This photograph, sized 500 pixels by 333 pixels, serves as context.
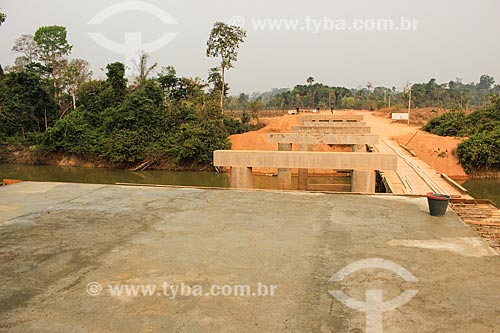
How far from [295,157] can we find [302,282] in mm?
5524

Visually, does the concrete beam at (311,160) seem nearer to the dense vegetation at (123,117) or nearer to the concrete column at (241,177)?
the concrete column at (241,177)

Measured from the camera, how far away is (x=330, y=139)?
1316 centimetres

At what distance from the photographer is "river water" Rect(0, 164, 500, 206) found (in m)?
21.0

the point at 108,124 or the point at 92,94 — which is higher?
the point at 92,94

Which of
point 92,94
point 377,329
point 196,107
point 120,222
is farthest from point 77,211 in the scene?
point 92,94

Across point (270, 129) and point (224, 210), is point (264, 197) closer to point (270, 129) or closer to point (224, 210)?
point (224, 210)

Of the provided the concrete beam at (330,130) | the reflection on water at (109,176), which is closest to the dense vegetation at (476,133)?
the concrete beam at (330,130)

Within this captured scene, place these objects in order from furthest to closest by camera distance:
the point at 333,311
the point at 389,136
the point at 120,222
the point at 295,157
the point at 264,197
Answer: the point at 389,136 → the point at 295,157 → the point at 264,197 → the point at 120,222 → the point at 333,311

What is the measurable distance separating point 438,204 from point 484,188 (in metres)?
16.5

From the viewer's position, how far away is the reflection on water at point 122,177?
22.5 meters

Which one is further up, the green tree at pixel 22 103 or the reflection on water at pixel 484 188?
the green tree at pixel 22 103

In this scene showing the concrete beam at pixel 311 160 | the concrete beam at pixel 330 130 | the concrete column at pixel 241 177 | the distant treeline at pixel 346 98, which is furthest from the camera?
the distant treeline at pixel 346 98

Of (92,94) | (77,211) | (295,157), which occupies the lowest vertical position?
(77,211)

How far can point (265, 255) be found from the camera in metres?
4.38
